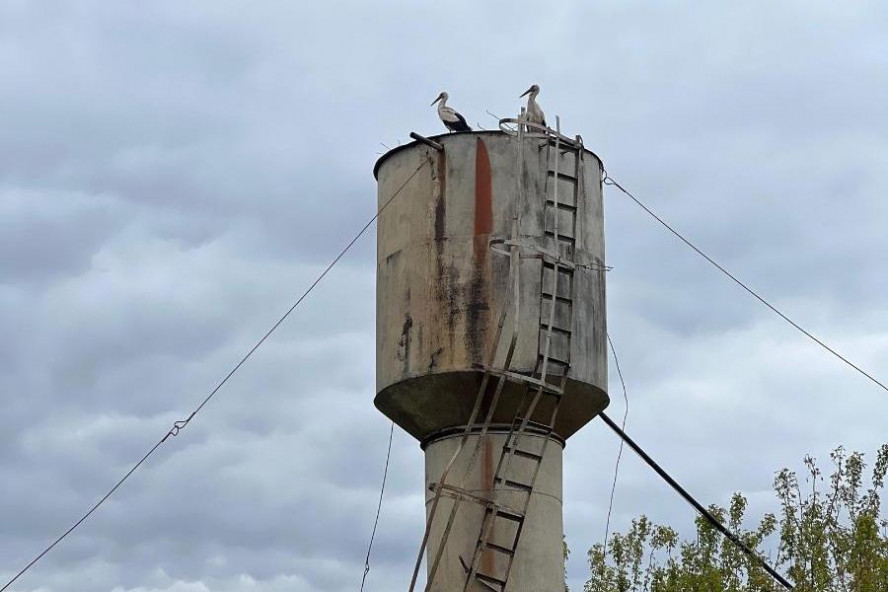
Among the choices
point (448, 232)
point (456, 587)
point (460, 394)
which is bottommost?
point (456, 587)

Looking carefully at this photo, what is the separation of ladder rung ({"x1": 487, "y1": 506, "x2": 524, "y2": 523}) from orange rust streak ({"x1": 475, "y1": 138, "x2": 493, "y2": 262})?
114 inches

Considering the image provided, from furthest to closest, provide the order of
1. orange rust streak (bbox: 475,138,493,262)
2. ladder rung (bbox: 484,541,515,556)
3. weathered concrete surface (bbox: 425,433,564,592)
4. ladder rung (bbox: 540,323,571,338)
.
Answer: orange rust streak (bbox: 475,138,493,262) < ladder rung (bbox: 540,323,571,338) < weathered concrete surface (bbox: 425,433,564,592) < ladder rung (bbox: 484,541,515,556)

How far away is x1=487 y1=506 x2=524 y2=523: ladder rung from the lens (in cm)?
1942

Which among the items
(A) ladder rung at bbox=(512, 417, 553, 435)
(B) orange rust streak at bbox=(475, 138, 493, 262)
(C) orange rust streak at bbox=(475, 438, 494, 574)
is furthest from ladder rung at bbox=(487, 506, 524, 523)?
(B) orange rust streak at bbox=(475, 138, 493, 262)

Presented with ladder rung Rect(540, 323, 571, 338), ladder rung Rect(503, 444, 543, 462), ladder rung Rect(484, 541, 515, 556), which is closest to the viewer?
ladder rung Rect(484, 541, 515, 556)

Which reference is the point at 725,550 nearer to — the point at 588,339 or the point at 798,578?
the point at 798,578

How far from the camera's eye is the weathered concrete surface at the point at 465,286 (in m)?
19.8

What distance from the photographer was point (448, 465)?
1950 centimetres

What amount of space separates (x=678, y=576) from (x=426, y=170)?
33.0 feet

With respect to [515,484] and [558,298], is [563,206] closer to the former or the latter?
[558,298]

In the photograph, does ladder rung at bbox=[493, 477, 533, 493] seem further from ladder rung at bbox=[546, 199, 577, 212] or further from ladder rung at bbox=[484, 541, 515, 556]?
ladder rung at bbox=[546, 199, 577, 212]

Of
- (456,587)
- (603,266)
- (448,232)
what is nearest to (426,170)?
(448,232)

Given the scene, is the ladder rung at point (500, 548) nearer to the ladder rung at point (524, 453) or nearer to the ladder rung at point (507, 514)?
the ladder rung at point (507, 514)

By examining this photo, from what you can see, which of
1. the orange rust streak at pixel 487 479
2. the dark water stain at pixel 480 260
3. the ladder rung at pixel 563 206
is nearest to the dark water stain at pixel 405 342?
the dark water stain at pixel 480 260
